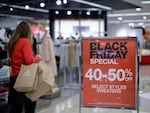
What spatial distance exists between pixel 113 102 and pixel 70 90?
414 centimetres

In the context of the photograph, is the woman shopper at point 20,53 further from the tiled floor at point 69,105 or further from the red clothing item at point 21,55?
the tiled floor at point 69,105

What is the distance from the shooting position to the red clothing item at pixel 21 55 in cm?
364

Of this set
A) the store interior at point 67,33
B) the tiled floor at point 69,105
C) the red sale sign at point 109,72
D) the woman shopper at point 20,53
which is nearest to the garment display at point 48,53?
the store interior at point 67,33

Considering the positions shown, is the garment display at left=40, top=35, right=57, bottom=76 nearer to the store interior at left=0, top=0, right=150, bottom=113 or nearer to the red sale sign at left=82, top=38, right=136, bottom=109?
the store interior at left=0, top=0, right=150, bottom=113

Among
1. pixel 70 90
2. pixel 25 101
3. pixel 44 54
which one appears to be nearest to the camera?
pixel 25 101

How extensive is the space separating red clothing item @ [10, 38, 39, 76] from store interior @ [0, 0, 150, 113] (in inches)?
25.6

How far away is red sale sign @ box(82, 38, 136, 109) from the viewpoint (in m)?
3.48

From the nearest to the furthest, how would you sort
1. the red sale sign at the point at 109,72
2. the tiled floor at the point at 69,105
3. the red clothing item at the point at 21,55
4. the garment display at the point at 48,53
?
the red sale sign at the point at 109,72 < the red clothing item at the point at 21,55 < the tiled floor at the point at 69,105 < the garment display at the point at 48,53

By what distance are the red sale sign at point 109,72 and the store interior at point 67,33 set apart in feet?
0.29

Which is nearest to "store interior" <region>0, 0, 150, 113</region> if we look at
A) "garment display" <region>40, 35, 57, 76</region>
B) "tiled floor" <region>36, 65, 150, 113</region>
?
"tiled floor" <region>36, 65, 150, 113</region>

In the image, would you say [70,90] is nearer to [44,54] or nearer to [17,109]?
[44,54]

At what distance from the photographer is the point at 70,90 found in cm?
761

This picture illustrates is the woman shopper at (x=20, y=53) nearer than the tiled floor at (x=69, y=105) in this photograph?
Yes

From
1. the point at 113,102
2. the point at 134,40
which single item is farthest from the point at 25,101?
the point at 134,40
